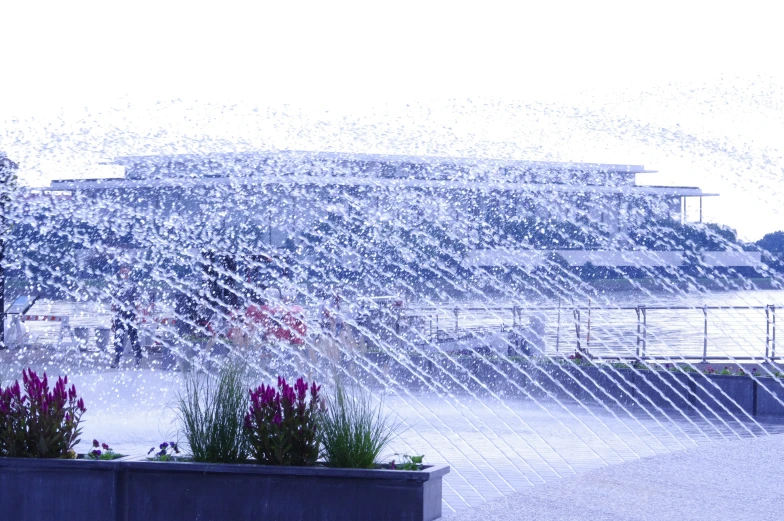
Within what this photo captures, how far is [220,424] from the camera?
5.49m

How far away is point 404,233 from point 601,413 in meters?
21.7

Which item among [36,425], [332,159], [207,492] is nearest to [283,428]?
[207,492]

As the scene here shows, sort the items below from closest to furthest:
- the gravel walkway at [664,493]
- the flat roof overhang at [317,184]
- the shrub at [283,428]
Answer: the shrub at [283,428] → the gravel walkway at [664,493] → the flat roof overhang at [317,184]

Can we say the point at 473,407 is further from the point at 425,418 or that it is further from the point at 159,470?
the point at 159,470

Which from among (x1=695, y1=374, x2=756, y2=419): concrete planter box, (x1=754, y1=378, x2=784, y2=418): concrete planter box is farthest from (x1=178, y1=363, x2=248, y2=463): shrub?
(x1=754, y1=378, x2=784, y2=418): concrete planter box

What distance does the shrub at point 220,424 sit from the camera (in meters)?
5.46

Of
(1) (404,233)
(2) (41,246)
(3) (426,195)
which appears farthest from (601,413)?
(2) (41,246)

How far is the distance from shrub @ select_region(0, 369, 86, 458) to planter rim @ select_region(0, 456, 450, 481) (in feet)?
0.53

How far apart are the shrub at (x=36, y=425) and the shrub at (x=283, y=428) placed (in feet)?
3.27

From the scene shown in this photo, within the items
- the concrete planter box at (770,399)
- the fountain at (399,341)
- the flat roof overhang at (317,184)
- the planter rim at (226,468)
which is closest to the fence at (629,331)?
the fountain at (399,341)

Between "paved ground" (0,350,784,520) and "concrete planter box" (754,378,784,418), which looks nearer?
"paved ground" (0,350,784,520)

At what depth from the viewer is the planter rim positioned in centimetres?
506

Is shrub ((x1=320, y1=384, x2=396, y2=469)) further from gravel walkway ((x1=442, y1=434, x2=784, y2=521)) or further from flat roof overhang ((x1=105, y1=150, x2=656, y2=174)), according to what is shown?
flat roof overhang ((x1=105, y1=150, x2=656, y2=174))

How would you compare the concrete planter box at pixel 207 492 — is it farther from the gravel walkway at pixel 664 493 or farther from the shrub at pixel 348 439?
the gravel walkway at pixel 664 493
